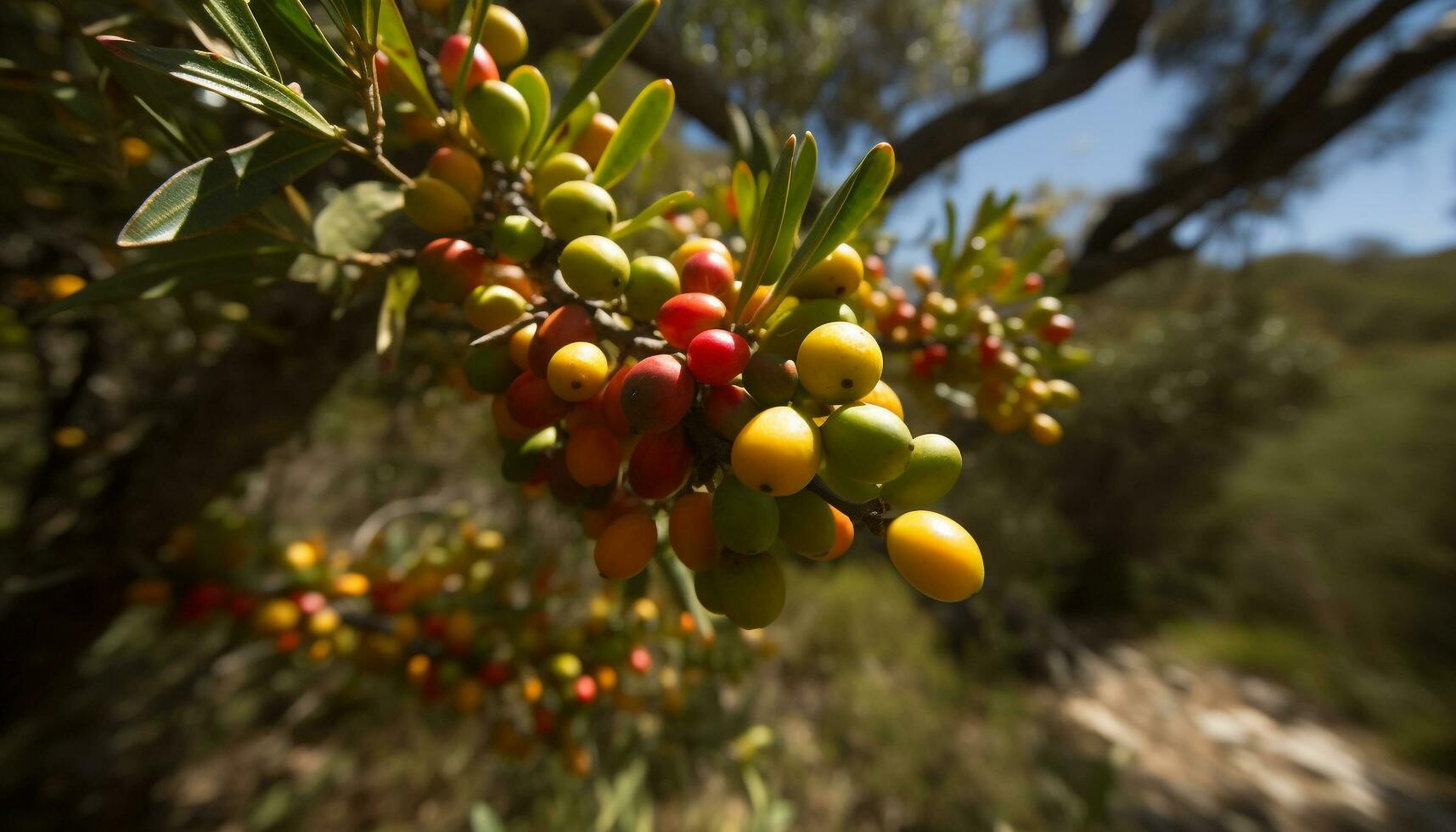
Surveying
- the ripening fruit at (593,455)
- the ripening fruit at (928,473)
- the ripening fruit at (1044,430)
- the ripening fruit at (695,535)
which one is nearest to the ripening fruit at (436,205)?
the ripening fruit at (593,455)

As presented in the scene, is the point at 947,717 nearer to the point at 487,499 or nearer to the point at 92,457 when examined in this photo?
the point at 487,499

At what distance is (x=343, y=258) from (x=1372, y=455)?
44.3 feet

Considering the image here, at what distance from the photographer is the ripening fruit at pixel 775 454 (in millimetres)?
335

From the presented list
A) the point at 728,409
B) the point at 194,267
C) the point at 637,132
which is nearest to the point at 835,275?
the point at 728,409

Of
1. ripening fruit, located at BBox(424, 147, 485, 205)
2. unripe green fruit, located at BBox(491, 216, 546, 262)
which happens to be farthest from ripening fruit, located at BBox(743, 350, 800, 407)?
ripening fruit, located at BBox(424, 147, 485, 205)

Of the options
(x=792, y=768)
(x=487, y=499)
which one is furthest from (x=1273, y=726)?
(x=487, y=499)

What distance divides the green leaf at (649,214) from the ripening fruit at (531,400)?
0.49 feet

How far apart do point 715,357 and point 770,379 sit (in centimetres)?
4

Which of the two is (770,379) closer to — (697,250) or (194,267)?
(697,250)

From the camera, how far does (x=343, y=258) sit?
0.53 metres

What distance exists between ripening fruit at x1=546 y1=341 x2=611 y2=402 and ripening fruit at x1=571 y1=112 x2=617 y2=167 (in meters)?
0.31

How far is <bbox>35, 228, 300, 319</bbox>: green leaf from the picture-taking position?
0.53m

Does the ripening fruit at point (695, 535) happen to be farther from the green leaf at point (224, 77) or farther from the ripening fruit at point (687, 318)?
the green leaf at point (224, 77)

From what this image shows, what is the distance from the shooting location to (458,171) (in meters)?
0.52
